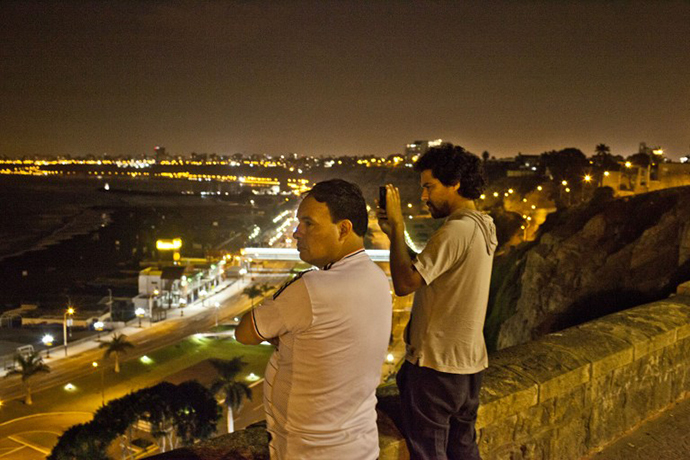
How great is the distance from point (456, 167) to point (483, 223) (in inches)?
11.0

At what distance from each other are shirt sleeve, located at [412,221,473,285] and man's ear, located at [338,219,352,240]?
418mm

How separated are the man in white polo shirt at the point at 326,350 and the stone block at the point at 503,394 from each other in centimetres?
132

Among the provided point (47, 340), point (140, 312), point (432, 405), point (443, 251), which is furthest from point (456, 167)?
point (140, 312)

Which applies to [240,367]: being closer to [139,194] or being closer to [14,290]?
[14,290]

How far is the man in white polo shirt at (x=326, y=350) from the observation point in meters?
1.68

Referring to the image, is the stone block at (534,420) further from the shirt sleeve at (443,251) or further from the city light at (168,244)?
the city light at (168,244)

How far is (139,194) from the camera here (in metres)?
152

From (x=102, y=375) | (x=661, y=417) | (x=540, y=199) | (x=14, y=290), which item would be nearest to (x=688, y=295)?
(x=661, y=417)

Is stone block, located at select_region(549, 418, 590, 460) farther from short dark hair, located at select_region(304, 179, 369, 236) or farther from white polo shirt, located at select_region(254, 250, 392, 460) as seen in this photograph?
short dark hair, located at select_region(304, 179, 369, 236)

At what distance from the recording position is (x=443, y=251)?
2248 millimetres

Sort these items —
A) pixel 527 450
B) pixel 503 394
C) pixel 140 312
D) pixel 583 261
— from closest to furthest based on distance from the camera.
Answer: pixel 503 394, pixel 527 450, pixel 583 261, pixel 140 312

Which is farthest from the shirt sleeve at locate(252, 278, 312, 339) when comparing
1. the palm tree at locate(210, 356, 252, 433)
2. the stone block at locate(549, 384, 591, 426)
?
the palm tree at locate(210, 356, 252, 433)

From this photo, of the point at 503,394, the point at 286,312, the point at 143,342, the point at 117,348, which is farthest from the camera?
the point at 143,342

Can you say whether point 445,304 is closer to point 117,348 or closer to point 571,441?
point 571,441
